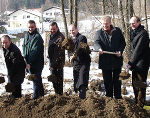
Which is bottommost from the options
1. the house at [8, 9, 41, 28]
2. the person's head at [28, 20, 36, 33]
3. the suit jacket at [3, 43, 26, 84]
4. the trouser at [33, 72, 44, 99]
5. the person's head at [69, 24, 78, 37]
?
the trouser at [33, 72, 44, 99]

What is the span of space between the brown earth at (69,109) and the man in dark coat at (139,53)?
91 centimetres

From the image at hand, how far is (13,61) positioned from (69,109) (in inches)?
67.5

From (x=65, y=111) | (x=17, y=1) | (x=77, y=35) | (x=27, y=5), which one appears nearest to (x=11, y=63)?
(x=77, y=35)

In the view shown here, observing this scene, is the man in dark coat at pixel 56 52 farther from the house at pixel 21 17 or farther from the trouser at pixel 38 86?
the house at pixel 21 17

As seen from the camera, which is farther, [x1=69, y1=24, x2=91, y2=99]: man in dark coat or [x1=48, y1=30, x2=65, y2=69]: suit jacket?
[x1=48, y1=30, x2=65, y2=69]: suit jacket

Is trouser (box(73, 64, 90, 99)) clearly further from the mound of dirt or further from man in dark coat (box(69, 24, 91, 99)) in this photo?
the mound of dirt

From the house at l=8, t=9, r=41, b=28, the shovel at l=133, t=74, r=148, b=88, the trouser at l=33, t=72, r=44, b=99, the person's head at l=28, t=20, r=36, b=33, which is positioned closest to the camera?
the shovel at l=133, t=74, r=148, b=88

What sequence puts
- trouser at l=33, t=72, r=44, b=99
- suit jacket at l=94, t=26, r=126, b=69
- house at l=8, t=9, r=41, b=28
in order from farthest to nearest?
house at l=8, t=9, r=41, b=28 < trouser at l=33, t=72, r=44, b=99 < suit jacket at l=94, t=26, r=126, b=69

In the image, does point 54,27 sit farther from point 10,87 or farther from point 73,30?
point 10,87

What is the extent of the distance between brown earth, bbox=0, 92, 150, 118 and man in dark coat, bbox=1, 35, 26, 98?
946 millimetres

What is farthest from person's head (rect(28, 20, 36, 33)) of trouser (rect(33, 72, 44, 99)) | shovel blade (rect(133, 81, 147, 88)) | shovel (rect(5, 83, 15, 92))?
shovel blade (rect(133, 81, 147, 88))

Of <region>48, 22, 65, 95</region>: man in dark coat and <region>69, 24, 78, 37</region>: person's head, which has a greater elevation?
<region>69, 24, 78, 37</region>: person's head

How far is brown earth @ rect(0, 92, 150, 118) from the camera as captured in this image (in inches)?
137

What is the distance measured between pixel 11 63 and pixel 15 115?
1450 millimetres
